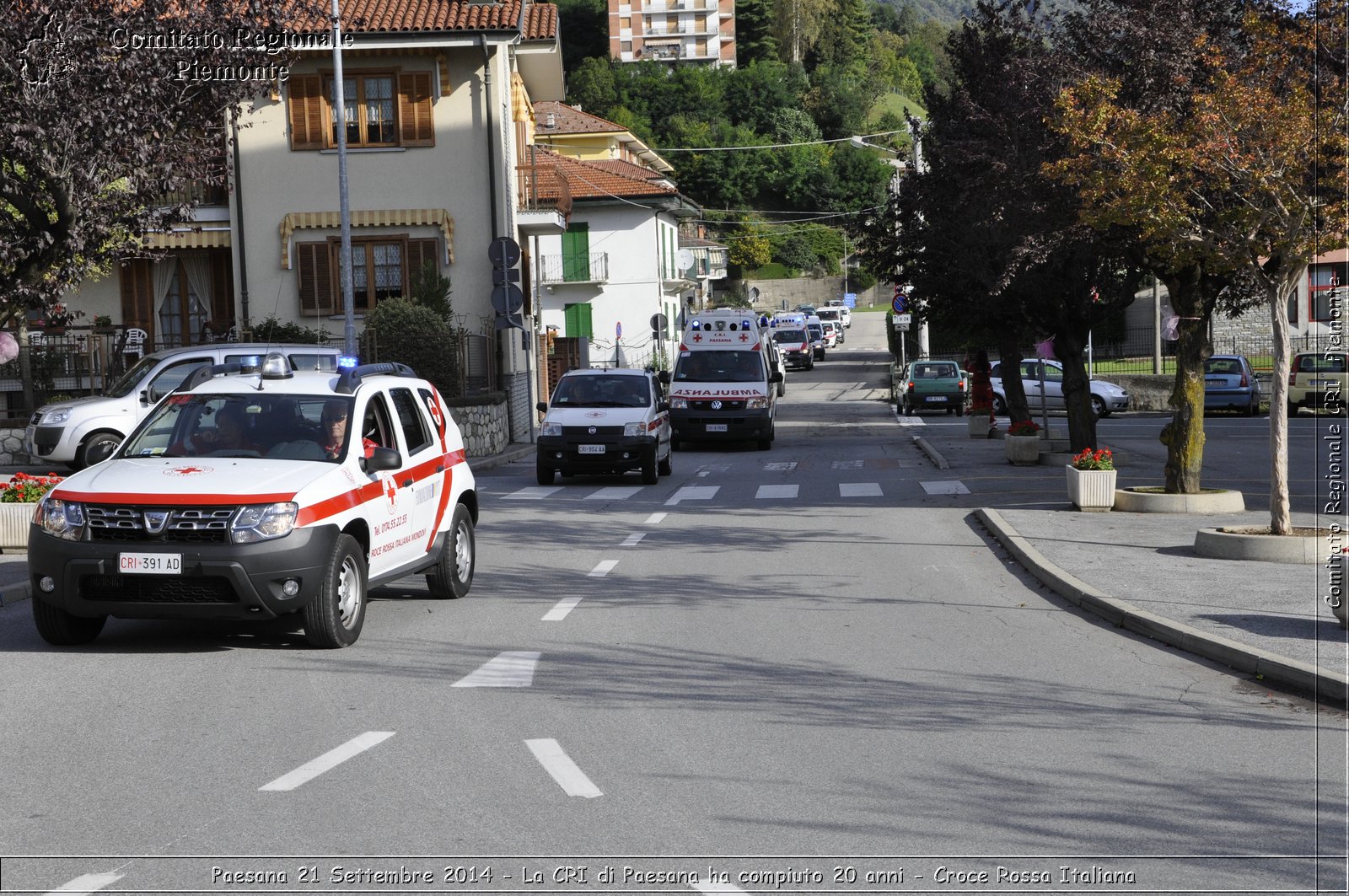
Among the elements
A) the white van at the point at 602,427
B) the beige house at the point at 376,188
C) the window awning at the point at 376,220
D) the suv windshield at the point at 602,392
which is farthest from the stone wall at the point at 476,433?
the window awning at the point at 376,220

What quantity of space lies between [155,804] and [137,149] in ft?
38.8

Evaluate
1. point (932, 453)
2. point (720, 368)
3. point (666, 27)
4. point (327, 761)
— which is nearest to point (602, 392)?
point (932, 453)

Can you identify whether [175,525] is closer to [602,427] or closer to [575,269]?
[602,427]

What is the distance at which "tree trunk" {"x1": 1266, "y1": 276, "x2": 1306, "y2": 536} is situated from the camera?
43.1ft

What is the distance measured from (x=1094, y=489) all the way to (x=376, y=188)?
2147 centimetres

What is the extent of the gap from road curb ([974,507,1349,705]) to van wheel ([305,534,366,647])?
5.38 metres

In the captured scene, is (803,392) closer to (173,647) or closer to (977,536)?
(977,536)

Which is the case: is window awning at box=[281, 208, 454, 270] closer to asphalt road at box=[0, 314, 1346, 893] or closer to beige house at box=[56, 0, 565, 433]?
beige house at box=[56, 0, 565, 433]

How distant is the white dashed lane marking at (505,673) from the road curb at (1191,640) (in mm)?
4207

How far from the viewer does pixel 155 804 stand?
20.1 feet

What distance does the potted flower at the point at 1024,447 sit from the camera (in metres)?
25.4

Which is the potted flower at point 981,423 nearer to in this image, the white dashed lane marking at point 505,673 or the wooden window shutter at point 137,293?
the wooden window shutter at point 137,293

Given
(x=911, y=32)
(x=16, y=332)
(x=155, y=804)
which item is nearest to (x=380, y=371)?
(x=155, y=804)

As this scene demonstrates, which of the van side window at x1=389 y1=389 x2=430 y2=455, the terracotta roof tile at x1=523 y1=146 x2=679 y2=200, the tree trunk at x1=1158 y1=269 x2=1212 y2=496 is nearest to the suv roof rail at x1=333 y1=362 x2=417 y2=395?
the van side window at x1=389 y1=389 x2=430 y2=455
